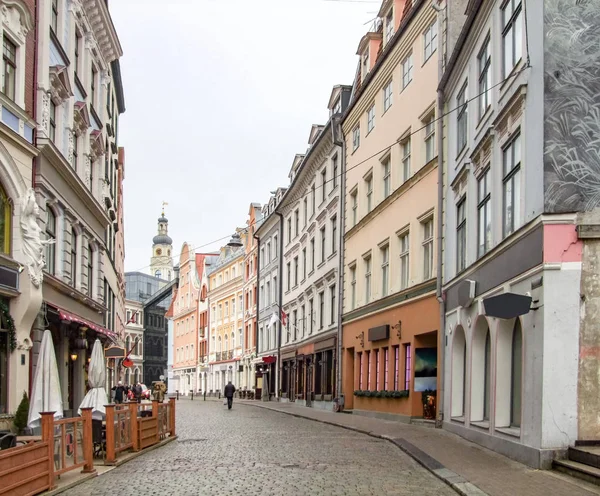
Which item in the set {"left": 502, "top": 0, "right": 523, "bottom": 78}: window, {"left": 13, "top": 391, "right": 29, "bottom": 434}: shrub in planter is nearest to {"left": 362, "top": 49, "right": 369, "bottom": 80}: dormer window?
{"left": 502, "top": 0, "right": 523, "bottom": 78}: window

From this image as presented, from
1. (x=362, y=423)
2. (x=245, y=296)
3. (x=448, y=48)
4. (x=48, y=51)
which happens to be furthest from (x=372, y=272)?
(x=245, y=296)

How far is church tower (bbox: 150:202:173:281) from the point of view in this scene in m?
170

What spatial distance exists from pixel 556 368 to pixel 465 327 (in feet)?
21.2

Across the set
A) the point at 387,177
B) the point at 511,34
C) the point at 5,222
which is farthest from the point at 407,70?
the point at 5,222

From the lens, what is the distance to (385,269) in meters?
28.6

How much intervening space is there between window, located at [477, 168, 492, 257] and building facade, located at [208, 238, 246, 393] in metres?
47.8

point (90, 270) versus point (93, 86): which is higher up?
point (93, 86)

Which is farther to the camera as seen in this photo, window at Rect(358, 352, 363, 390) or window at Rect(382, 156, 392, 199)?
window at Rect(358, 352, 363, 390)

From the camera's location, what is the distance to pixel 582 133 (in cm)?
1286

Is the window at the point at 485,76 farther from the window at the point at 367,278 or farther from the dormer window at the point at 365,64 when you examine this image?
the dormer window at the point at 365,64

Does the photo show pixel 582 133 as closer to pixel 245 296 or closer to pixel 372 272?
pixel 372 272

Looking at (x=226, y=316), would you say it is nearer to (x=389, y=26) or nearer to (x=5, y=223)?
(x=389, y=26)

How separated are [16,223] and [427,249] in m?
11.0

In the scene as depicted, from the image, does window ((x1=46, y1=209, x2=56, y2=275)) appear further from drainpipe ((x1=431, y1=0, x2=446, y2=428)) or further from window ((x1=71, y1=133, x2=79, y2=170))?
drainpipe ((x1=431, y1=0, x2=446, y2=428))
